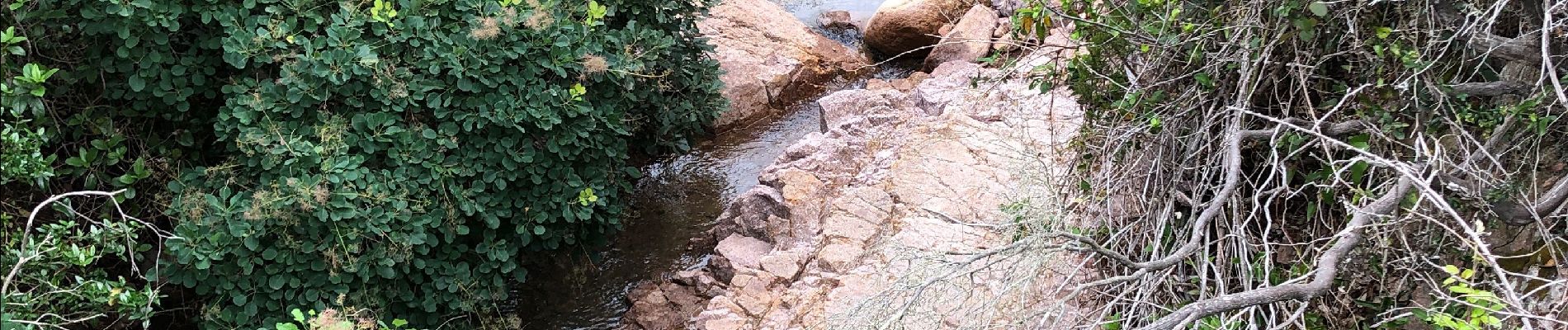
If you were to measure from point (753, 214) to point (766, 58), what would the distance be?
3246mm

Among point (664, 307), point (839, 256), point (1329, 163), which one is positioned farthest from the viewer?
point (664, 307)

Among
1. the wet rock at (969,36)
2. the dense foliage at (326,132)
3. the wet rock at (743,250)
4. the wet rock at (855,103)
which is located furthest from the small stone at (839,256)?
the wet rock at (969,36)

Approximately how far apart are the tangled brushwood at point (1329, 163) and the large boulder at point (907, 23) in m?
6.60

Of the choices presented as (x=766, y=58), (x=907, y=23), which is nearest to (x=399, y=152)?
(x=766, y=58)

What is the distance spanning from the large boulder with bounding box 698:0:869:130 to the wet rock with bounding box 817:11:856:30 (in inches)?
28.4

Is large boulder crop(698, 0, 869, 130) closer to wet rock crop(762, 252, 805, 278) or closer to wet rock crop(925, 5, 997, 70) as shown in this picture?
wet rock crop(925, 5, 997, 70)

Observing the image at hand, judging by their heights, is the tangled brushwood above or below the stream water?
above

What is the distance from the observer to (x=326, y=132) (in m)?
3.70

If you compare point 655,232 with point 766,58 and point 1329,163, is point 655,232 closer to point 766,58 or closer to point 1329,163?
point 766,58

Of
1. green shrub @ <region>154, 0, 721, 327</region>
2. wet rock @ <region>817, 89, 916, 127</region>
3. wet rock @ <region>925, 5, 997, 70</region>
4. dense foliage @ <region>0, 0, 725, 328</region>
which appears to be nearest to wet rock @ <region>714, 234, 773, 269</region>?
green shrub @ <region>154, 0, 721, 327</region>

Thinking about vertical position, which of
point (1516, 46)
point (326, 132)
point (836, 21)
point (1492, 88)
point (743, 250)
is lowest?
point (836, 21)

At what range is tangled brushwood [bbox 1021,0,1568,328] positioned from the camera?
2.22m

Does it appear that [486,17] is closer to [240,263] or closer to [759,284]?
[240,263]

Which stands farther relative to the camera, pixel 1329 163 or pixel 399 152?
pixel 399 152
